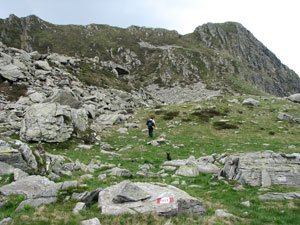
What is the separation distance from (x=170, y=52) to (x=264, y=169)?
128m

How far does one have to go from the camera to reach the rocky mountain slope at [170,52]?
110562 mm

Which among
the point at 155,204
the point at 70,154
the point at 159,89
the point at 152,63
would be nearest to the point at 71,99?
the point at 70,154

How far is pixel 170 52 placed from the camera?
132125 millimetres

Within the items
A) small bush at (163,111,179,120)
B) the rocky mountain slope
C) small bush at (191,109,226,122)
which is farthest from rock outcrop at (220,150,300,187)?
the rocky mountain slope

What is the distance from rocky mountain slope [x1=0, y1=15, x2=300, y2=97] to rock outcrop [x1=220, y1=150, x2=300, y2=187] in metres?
66.0

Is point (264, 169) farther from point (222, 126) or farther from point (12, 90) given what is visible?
point (12, 90)

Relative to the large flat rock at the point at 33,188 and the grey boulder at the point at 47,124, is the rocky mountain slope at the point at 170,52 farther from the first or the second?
the large flat rock at the point at 33,188

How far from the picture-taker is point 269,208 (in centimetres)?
872

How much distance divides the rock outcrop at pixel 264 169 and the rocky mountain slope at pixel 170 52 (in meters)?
66.0

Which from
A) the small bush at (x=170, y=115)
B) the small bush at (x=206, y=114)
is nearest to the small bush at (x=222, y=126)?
the small bush at (x=206, y=114)

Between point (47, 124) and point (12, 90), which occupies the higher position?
point (12, 90)

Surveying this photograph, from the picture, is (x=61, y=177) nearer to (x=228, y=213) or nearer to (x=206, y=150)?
(x=228, y=213)

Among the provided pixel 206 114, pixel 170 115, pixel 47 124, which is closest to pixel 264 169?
pixel 47 124

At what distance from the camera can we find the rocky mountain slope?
11056 centimetres
